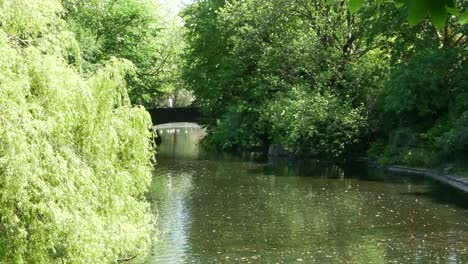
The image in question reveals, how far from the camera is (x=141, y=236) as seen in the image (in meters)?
13.9

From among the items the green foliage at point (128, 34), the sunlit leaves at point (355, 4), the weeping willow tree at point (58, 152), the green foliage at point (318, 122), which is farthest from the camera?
the green foliage at point (128, 34)

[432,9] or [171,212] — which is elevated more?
[432,9]

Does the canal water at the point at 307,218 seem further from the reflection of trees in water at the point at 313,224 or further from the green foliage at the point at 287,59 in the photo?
the green foliage at the point at 287,59

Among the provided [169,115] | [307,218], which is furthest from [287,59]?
[169,115]

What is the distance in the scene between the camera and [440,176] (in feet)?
102

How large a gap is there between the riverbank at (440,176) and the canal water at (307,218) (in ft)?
2.22

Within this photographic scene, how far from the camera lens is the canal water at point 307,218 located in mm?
18016

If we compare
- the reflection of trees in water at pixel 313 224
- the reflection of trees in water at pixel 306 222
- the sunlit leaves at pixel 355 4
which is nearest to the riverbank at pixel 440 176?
the reflection of trees in water at pixel 306 222

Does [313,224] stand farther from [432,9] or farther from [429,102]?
[432,9]

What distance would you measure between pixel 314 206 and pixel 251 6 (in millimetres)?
22300

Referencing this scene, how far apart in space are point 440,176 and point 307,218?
10.8 metres

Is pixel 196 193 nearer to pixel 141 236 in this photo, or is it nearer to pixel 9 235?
pixel 141 236

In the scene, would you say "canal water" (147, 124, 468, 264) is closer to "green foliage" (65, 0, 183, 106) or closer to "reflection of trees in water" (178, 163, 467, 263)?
"reflection of trees in water" (178, 163, 467, 263)

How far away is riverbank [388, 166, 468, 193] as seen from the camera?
28472 millimetres
